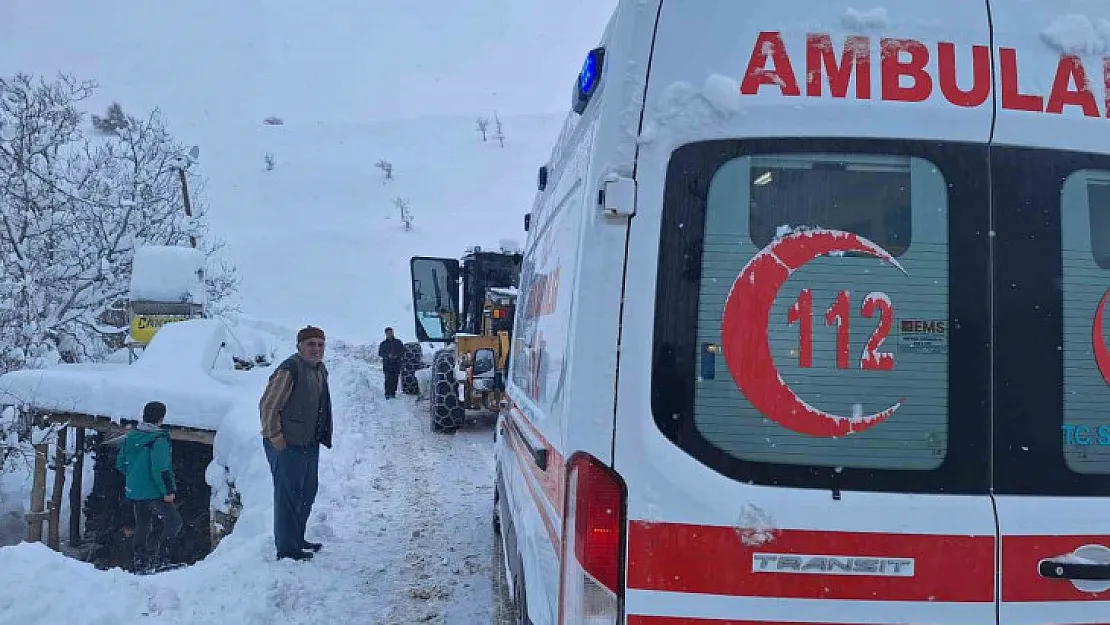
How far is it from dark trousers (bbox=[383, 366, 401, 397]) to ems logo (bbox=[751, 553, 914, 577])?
14.7 m

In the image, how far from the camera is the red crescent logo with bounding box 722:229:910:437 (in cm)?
195

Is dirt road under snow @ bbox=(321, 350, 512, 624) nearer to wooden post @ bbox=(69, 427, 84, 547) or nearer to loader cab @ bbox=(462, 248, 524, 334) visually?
loader cab @ bbox=(462, 248, 524, 334)

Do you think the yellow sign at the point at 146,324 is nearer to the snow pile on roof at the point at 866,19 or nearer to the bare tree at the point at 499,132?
the snow pile on roof at the point at 866,19

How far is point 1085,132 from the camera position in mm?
2025

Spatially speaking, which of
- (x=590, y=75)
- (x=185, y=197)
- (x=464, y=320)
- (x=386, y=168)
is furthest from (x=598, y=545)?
(x=386, y=168)

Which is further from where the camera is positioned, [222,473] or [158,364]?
[158,364]

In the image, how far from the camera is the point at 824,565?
1.88 m

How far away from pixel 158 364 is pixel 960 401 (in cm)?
1046

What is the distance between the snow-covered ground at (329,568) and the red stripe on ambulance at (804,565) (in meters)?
3.47

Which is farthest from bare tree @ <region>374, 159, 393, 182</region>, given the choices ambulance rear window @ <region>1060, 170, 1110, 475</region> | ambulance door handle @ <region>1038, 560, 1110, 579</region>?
ambulance door handle @ <region>1038, 560, 1110, 579</region>

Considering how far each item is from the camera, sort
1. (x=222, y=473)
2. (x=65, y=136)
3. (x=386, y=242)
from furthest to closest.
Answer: (x=386, y=242), (x=65, y=136), (x=222, y=473)

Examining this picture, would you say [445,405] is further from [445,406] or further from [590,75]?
[590,75]

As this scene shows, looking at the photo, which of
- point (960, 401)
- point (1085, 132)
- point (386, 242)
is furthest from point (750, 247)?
point (386, 242)

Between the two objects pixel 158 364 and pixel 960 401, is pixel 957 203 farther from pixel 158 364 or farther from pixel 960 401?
pixel 158 364
